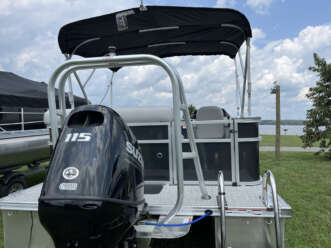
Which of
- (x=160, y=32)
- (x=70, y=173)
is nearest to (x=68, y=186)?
(x=70, y=173)

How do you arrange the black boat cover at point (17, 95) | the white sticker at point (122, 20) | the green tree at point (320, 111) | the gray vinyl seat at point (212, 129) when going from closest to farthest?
the white sticker at point (122, 20) → the gray vinyl seat at point (212, 129) → the black boat cover at point (17, 95) → the green tree at point (320, 111)

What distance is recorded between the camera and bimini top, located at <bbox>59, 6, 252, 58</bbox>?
3.19m

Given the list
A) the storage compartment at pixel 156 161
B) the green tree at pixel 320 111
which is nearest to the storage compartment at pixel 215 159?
the storage compartment at pixel 156 161

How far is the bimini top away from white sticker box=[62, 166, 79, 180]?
249 centimetres

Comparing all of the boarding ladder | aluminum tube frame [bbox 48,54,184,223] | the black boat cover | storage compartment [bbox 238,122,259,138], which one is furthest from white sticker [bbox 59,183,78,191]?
the black boat cover

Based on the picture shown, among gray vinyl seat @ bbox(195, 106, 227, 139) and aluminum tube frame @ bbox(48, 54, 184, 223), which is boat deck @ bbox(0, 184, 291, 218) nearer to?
aluminum tube frame @ bbox(48, 54, 184, 223)

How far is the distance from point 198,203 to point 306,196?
3.06 meters

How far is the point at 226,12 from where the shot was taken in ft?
9.89

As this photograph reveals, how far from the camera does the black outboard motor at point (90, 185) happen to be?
50.9 inches

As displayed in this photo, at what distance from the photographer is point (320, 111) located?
8156 mm

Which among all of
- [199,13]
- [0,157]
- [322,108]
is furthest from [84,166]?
[322,108]

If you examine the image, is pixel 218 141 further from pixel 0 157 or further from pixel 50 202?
pixel 0 157

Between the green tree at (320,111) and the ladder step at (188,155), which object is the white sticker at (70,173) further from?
the green tree at (320,111)

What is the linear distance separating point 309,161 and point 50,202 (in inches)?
316
